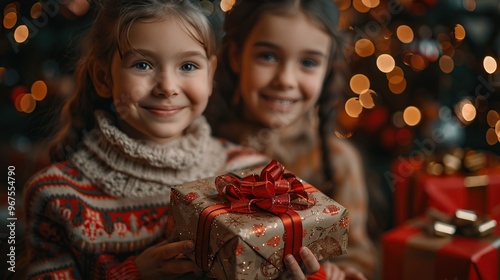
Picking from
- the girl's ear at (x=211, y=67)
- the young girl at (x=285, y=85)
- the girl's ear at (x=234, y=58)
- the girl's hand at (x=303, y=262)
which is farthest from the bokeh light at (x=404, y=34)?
the girl's hand at (x=303, y=262)

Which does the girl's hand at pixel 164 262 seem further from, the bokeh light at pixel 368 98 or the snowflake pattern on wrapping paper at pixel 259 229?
A: the bokeh light at pixel 368 98

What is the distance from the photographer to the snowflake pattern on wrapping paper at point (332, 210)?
3.40 feet

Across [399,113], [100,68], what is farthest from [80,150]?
[399,113]

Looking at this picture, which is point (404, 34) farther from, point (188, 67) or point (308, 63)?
point (188, 67)

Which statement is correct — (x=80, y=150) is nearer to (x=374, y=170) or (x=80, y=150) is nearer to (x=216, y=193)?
(x=216, y=193)

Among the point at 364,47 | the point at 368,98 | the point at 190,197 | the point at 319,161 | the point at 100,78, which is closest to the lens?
the point at 190,197

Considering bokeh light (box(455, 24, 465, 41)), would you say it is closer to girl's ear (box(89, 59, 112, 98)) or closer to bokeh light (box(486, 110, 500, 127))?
bokeh light (box(486, 110, 500, 127))

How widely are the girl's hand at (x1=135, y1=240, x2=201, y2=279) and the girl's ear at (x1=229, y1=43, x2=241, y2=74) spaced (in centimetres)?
47

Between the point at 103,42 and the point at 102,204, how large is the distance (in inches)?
12.3

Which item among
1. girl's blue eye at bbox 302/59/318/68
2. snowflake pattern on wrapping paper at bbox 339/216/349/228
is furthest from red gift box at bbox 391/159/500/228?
snowflake pattern on wrapping paper at bbox 339/216/349/228

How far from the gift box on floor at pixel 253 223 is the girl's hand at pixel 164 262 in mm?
25

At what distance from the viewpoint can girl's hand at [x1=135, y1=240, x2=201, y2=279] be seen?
1.05m

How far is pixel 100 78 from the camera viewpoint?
1.14 metres

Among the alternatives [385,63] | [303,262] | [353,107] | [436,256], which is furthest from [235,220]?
[385,63]
